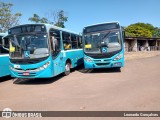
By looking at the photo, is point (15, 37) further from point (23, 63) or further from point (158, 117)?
point (158, 117)

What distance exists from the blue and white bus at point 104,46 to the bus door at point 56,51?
6.86ft

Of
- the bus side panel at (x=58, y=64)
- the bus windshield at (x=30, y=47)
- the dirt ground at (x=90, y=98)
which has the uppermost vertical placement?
the bus windshield at (x=30, y=47)

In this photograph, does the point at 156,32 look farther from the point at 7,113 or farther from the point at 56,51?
the point at 7,113

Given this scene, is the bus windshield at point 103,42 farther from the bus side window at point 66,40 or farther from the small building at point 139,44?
the small building at point 139,44

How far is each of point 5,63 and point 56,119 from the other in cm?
682

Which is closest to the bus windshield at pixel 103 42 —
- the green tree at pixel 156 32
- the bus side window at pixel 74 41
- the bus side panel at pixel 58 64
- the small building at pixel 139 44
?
the bus side window at pixel 74 41

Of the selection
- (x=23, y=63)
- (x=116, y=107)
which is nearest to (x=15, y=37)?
(x=23, y=63)

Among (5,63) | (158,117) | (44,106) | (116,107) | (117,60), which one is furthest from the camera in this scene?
(117,60)

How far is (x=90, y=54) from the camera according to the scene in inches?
463

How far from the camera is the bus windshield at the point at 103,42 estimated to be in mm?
11477

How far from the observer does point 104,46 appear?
1146cm

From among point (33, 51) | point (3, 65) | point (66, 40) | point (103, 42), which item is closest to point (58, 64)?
point (33, 51)

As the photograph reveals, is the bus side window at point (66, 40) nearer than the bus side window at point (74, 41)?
Yes

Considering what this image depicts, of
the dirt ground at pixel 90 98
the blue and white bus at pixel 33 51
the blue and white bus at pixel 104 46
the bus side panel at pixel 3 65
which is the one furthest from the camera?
the blue and white bus at pixel 104 46
